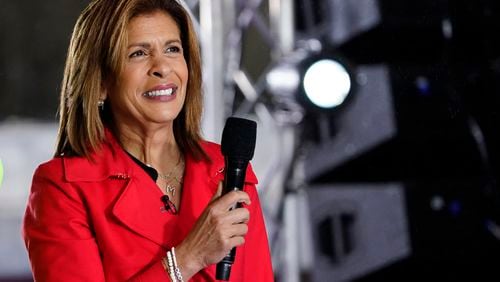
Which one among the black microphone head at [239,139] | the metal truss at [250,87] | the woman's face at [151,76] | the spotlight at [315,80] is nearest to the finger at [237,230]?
the black microphone head at [239,139]

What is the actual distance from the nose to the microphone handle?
0.21 m

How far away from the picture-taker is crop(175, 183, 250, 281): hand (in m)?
1.38

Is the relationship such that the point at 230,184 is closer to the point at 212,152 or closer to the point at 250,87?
the point at 212,152

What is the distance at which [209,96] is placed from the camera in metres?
2.97

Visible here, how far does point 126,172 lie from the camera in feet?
5.18

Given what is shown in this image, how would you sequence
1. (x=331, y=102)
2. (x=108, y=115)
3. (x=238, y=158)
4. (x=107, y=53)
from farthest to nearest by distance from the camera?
(x=331, y=102), (x=108, y=115), (x=107, y=53), (x=238, y=158)

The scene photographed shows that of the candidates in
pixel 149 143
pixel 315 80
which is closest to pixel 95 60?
pixel 149 143

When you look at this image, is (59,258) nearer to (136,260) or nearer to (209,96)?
(136,260)

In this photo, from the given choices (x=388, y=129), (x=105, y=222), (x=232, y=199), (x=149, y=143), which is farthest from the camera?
(x=388, y=129)

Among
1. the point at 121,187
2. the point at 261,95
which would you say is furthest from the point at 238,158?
the point at 261,95

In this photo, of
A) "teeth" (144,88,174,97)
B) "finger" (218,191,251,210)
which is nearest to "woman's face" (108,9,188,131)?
"teeth" (144,88,174,97)

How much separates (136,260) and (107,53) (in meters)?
0.33

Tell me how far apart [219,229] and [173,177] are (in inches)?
11.5

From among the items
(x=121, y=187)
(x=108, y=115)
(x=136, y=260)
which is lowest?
(x=136, y=260)
